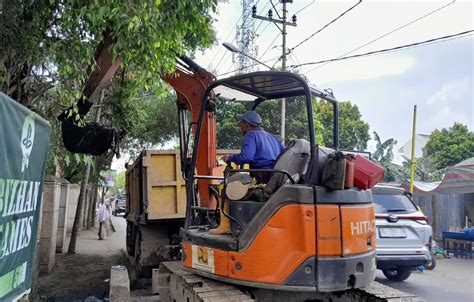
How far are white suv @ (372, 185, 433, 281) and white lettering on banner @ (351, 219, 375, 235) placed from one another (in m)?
4.05

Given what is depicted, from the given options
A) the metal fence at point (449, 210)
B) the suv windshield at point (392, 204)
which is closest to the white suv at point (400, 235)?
the suv windshield at point (392, 204)

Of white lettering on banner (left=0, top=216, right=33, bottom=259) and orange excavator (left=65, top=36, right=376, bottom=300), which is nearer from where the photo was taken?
white lettering on banner (left=0, top=216, right=33, bottom=259)

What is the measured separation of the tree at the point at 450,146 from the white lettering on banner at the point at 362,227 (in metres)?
32.5

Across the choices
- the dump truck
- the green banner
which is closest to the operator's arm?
the green banner

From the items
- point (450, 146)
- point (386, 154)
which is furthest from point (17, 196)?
point (450, 146)

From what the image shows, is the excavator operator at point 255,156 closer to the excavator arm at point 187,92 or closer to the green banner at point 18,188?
the excavator arm at point 187,92

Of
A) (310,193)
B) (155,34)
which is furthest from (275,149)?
(155,34)

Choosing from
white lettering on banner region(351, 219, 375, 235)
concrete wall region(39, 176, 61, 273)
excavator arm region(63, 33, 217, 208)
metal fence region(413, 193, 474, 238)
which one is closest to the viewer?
white lettering on banner region(351, 219, 375, 235)

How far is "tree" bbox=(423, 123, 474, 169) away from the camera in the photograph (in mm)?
33875

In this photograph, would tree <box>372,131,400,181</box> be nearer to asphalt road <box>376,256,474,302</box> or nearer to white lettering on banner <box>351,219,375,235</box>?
asphalt road <box>376,256,474,302</box>

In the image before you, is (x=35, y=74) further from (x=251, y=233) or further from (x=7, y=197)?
(x=251, y=233)

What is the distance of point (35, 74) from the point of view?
6.88m

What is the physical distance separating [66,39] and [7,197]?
10.4 ft

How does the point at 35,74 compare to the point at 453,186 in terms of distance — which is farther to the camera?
the point at 453,186
